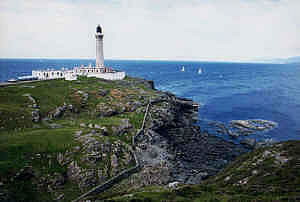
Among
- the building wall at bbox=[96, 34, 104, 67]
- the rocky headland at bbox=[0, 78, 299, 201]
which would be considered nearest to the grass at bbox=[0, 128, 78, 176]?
the rocky headland at bbox=[0, 78, 299, 201]

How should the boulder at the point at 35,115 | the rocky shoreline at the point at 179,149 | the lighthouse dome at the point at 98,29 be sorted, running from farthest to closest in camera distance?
the lighthouse dome at the point at 98,29 → the boulder at the point at 35,115 → the rocky shoreline at the point at 179,149

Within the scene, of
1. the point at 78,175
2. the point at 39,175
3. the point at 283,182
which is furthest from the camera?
the point at 78,175

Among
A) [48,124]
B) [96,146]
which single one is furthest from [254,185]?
[48,124]

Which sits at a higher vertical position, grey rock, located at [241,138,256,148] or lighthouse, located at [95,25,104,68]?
lighthouse, located at [95,25,104,68]

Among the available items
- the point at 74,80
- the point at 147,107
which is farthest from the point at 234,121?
the point at 74,80

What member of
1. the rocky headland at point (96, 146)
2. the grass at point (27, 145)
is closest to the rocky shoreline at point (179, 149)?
the rocky headland at point (96, 146)

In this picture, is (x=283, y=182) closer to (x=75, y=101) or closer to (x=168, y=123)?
(x=168, y=123)

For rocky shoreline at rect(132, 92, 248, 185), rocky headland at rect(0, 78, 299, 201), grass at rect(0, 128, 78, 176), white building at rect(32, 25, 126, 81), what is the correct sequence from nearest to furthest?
grass at rect(0, 128, 78, 176) → rocky headland at rect(0, 78, 299, 201) → rocky shoreline at rect(132, 92, 248, 185) → white building at rect(32, 25, 126, 81)

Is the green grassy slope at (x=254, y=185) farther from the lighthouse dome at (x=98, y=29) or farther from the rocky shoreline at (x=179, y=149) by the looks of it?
the lighthouse dome at (x=98, y=29)

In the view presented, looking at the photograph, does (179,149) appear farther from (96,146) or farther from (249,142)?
(96,146)

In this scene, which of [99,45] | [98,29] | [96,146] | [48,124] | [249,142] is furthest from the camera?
[99,45]

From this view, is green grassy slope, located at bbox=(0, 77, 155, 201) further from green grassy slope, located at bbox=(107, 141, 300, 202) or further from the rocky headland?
green grassy slope, located at bbox=(107, 141, 300, 202)
